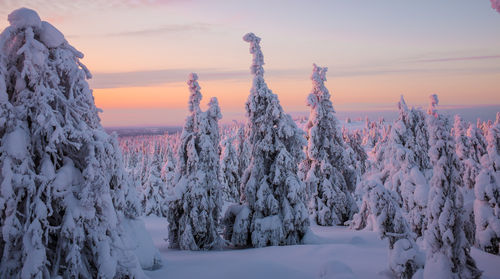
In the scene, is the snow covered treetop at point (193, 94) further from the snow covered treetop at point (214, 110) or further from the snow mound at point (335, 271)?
the snow mound at point (335, 271)

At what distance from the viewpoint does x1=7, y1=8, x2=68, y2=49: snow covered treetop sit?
8.86 m

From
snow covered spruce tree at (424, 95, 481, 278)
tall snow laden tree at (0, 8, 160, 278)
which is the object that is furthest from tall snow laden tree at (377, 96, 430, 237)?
tall snow laden tree at (0, 8, 160, 278)

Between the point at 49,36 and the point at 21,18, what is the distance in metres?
0.72

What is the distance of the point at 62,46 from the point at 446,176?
11.7 meters

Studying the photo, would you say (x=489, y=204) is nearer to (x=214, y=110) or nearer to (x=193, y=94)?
(x=214, y=110)

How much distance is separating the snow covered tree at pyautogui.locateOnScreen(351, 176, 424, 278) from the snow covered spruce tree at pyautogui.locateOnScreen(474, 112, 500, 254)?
6.98m

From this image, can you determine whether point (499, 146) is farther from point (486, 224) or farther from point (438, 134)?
point (438, 134)

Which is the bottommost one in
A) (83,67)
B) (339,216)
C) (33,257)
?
(339,216)

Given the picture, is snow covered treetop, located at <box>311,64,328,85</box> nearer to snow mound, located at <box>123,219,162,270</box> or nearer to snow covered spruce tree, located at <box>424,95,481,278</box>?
snow covered spruce tree, located at <box>424,95,481,278</box>

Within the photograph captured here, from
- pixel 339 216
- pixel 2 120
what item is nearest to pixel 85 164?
pixel 2 120

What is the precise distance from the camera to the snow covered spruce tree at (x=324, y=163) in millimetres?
28578

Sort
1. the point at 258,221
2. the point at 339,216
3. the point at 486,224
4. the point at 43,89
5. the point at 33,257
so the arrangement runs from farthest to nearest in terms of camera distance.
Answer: the point at 339,216 < the point at 258,221 < the point at 486,224 < the point at 43,89 < the point at 33,257

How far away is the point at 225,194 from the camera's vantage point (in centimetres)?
4462

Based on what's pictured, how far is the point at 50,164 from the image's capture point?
29.0ft
